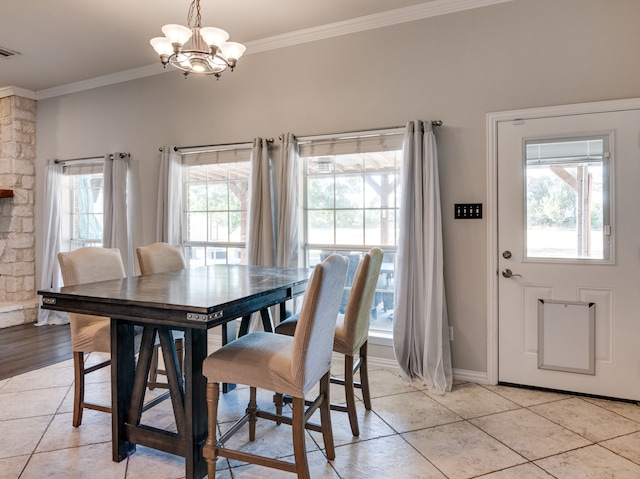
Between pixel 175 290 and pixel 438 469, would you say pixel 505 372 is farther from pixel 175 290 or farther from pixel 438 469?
pixel 175 290

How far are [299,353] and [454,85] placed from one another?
96.0 inches

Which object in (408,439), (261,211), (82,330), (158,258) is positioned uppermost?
(261,211)

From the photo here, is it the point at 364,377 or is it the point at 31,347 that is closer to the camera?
the point at 364,377

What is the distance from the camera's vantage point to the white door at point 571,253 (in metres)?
2.66

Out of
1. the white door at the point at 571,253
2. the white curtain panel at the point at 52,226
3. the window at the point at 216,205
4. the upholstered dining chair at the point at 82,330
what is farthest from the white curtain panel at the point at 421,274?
the white curtain panel at the point at 52,226

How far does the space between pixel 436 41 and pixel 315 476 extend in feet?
10.1

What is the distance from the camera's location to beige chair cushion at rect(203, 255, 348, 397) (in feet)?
5.48

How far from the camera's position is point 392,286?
11.1ft

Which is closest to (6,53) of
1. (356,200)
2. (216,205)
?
(216,205)

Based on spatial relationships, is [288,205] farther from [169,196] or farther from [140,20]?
[140,20]

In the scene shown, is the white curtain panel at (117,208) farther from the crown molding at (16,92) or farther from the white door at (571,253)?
the white door at (571,253)

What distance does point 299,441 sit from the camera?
5.55 ft

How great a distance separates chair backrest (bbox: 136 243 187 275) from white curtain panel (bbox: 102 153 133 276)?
1372 mm

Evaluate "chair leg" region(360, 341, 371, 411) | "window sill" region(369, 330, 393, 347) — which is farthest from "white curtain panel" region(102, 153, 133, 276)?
"chair leg" region(360, 341, 371, 411)
